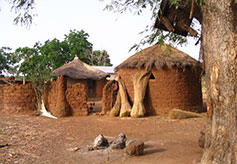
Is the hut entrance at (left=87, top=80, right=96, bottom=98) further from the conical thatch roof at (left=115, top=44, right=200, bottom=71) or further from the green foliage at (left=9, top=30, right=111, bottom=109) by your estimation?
the conical thatch roof at (left=115, top=44, right=200, bottom=71)

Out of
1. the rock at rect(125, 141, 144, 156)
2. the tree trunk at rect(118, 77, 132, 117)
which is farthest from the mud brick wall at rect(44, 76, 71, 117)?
the rock at rect(125, 141, 144, 156)

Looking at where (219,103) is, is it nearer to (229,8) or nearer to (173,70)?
(229,8)

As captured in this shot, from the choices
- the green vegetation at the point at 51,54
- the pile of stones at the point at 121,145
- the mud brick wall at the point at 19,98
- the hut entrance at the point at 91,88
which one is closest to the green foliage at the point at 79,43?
the green vegetation at the point at 51,54

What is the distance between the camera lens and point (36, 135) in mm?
6473

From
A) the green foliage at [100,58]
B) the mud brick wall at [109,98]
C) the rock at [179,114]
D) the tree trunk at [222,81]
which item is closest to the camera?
the tree trunk at [222,81]

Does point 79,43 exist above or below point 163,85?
above

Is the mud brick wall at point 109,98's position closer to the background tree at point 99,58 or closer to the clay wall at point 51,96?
the clay wall at point 51,96

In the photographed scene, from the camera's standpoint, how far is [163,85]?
10039mm

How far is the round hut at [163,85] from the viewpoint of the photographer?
9969mm

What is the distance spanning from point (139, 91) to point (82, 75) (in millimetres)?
8138

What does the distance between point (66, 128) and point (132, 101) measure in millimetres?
3938

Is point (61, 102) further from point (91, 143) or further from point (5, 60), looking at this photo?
point (5, 60)

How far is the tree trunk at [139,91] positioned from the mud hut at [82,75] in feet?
25.4

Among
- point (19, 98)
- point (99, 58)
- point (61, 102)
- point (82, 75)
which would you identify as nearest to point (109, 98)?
point (61, 102)
